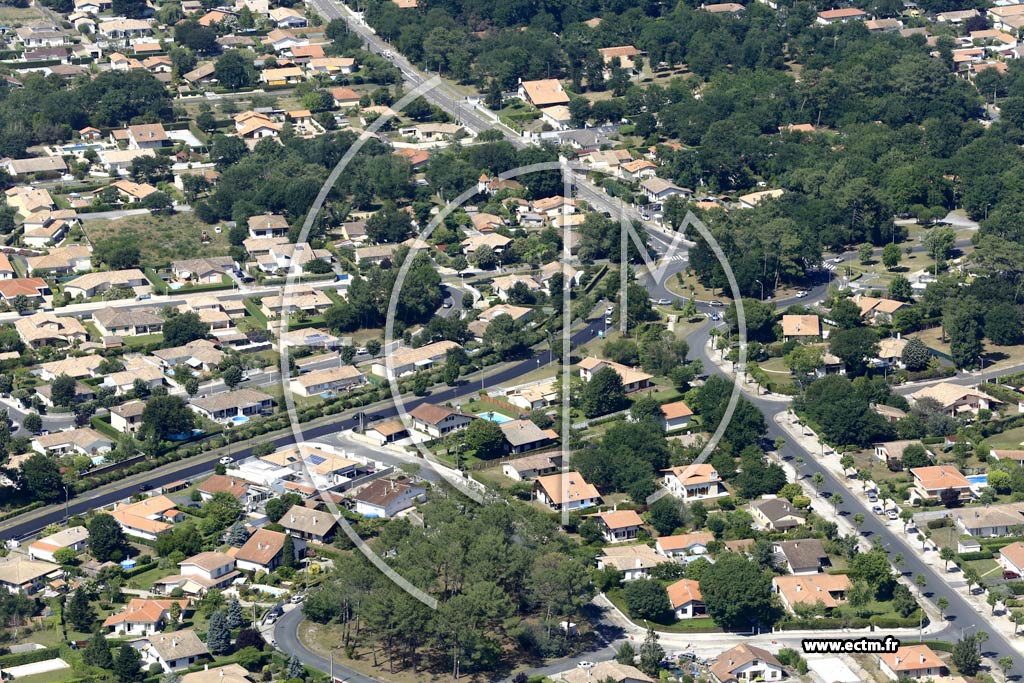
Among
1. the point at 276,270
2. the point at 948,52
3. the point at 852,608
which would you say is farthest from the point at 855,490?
the point at 948,52

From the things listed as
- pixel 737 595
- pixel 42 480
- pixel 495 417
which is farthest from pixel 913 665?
pixel 42 480

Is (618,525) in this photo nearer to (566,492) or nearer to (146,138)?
(566,492)

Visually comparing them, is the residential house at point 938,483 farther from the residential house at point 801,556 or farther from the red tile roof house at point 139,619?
the red tile roof house at point 139,619

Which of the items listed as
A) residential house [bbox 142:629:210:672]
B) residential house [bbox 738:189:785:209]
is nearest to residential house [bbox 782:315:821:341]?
residential house [bbox 738:189:785:209]

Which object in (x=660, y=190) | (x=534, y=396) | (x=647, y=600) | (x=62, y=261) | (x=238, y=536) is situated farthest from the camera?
(x=660, y=190)

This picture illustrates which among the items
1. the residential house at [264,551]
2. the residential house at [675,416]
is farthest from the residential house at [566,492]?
the residential house at [264,551]
